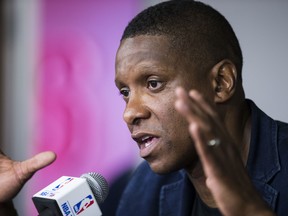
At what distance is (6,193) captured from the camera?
1466 millimetres

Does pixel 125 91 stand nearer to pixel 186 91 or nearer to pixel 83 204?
pixel 186 91

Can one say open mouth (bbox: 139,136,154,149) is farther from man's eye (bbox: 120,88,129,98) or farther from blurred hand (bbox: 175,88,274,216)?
blurred hand (bbox: 175,88,274,216)

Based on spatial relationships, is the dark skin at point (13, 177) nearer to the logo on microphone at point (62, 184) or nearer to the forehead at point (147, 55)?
the logo on microphone at point (62, 184)

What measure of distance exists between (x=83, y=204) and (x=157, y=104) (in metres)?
0.38

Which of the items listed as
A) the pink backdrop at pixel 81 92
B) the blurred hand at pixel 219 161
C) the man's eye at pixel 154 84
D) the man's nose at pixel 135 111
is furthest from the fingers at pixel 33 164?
the pink backdrop at pixel 81 92

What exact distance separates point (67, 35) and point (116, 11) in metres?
0.33

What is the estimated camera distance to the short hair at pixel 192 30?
144cm

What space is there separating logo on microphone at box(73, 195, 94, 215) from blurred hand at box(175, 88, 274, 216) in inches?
16.5

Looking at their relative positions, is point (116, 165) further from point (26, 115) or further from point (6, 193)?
point (6, 193)

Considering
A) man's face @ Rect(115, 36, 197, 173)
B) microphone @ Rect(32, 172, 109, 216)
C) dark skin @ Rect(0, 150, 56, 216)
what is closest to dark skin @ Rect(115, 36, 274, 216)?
man's face @ Rect(115, 36, 197, 173)

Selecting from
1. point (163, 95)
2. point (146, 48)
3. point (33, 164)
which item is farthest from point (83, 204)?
point (146, 48)

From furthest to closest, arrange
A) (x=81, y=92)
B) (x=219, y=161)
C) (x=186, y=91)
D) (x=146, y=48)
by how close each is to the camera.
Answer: (x=81, y=92) → (x=146, y=48) → (x=186, y=91) → (x=219, y=161)

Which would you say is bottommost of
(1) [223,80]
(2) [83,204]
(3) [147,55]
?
(2) [83,204]

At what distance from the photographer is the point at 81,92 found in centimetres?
267
